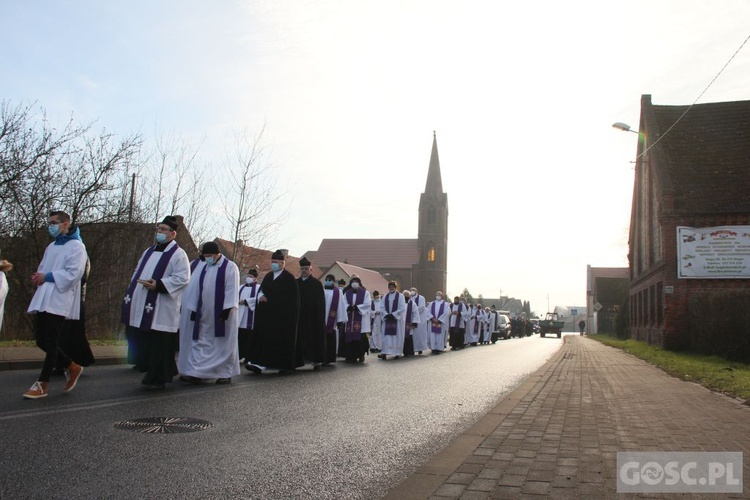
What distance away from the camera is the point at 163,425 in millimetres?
6172

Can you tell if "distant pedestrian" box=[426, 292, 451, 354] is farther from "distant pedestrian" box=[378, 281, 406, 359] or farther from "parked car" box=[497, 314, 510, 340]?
"parked car" box=[497, 314, 510, 340]

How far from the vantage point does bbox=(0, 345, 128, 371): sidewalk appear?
1088 centimetres

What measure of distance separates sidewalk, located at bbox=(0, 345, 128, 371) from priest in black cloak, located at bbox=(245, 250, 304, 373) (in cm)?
293

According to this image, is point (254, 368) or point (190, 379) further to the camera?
point (254, 368)

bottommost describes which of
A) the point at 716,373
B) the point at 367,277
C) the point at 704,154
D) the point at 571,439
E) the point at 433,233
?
the point at 571,439

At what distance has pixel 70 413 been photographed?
6570 millimetres

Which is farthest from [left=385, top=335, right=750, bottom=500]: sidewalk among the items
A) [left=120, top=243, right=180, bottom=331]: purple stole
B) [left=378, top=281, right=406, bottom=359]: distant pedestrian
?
[left=378, top=281, right=406, bottom=359]: distant pedestrian

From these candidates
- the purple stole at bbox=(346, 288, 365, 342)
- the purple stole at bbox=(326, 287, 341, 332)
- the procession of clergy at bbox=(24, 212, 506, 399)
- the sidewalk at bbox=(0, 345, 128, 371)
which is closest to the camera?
the procession of clergy at bbox=(24, 212, 506, 399)

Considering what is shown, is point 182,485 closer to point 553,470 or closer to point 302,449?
point 302,449

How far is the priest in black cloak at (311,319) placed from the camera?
45.8 ft

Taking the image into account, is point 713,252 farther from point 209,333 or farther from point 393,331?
point 209,333

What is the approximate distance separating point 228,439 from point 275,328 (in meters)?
6.55

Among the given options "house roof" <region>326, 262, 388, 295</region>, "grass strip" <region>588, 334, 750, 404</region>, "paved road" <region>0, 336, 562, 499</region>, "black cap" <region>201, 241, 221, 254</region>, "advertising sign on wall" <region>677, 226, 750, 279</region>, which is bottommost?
"paved road" <region>0, 336, 562, 499</region>

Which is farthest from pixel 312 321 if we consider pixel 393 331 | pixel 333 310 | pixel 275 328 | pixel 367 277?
pixel 367 277
